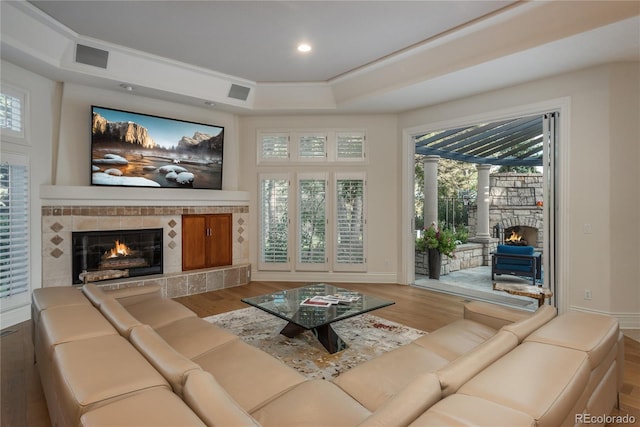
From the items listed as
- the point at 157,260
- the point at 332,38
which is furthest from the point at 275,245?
the point at 332,38

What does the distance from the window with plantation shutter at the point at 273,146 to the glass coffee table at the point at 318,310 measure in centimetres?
309

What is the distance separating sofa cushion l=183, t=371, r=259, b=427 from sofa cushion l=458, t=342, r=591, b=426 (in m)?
0.81

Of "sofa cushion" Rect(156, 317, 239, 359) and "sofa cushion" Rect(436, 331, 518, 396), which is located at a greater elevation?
"sofa cushion" Rect(436, 331, 518, 396)

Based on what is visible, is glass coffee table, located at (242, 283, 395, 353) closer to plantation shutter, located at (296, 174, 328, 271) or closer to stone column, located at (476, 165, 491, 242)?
plantation shutter, located at (296, 174, 328, 271)

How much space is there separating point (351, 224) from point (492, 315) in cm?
344

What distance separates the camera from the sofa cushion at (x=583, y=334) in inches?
63.9

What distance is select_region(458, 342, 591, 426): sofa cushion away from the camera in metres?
1.18

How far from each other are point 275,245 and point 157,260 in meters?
1.91

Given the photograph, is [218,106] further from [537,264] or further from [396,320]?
[537,264]

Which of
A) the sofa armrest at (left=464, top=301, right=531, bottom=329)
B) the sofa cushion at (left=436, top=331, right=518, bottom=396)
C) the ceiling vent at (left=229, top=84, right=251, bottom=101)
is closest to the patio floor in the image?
the sofa armrest at (left=464, top=301, right=531, bottom=329)

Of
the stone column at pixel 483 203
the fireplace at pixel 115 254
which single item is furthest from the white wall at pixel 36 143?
the stone column at pixel 483 203

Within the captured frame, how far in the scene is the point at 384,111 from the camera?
580 cm

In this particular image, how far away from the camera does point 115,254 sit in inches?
196

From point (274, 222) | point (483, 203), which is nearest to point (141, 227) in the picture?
point (274, 222)
